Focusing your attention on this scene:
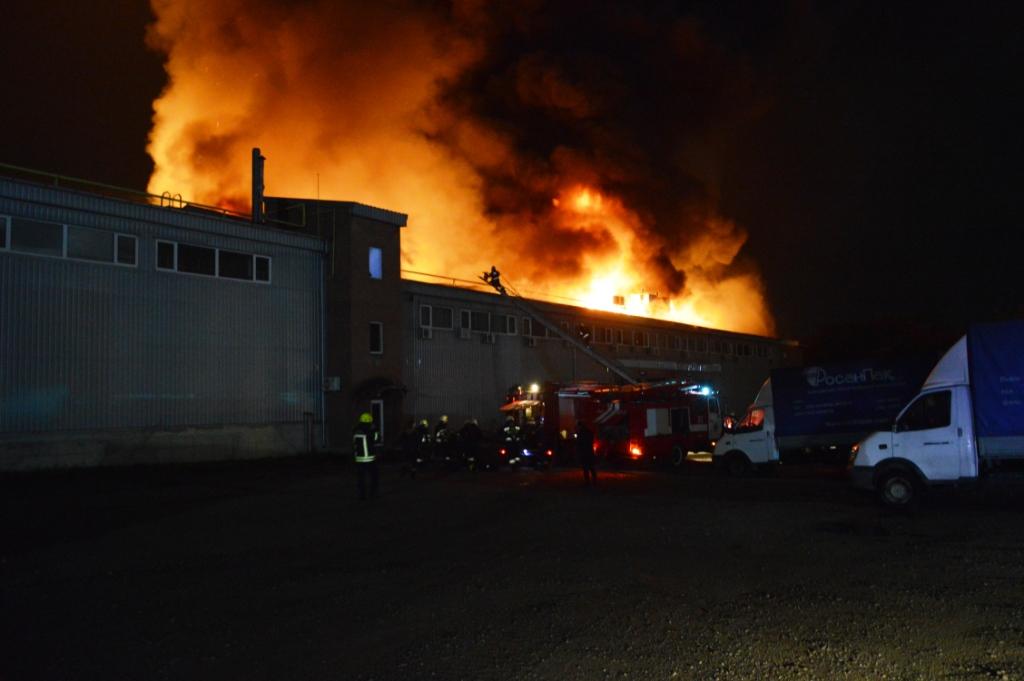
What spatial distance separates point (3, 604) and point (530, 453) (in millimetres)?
16684

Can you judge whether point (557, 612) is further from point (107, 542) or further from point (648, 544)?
point (107, 542)

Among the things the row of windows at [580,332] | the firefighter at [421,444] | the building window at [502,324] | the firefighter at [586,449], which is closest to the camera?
the firefighter at [586,449]

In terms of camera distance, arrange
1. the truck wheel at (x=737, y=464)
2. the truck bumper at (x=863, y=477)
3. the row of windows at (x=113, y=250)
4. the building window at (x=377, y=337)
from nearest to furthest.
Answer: the truck bumper at (x=863, y=477) → the row of windows at (x=113, y=250) → the truck wheel at (x=737, y=464) → the building window at (x=377, y=337)

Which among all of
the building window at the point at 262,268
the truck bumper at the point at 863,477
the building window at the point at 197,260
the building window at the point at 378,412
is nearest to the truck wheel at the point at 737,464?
the truck bumper at the point at 863,477

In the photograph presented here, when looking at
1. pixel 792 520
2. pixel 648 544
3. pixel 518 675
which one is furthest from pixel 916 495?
pixel 518 675

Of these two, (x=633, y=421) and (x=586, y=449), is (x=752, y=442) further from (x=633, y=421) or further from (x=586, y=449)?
(x=586, y=449)

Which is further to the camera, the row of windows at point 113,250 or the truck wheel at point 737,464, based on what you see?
the truck wheel at point 737,464

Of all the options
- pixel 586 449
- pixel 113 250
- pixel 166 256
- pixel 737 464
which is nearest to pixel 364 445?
pixel 586 449

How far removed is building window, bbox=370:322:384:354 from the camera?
28359 mm

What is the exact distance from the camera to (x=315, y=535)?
1129 cm

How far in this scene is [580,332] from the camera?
40062 millimetres

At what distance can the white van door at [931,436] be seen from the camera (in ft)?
42.1

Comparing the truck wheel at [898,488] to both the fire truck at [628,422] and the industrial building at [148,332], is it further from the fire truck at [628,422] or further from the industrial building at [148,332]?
the industrial building at [148,332]

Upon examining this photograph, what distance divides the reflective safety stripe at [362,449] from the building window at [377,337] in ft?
44.2
